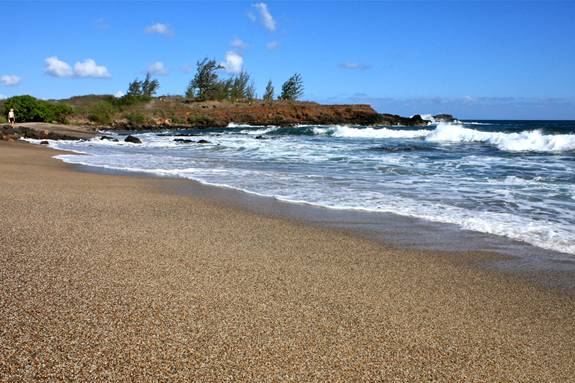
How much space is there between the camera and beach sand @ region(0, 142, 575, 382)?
2328 mm

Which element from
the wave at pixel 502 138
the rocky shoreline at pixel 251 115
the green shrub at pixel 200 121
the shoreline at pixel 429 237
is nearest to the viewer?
the shoreline at pixel 429 237

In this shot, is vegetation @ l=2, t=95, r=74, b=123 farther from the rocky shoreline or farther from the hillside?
the rocky shoreline

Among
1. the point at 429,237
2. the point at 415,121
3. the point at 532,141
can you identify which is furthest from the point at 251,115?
the point at 429,237

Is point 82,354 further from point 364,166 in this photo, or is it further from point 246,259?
point 364,166

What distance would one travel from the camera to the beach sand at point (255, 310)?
2.33 m

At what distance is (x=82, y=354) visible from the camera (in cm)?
229

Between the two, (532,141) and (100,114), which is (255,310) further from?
(100,114)

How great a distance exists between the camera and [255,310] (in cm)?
298

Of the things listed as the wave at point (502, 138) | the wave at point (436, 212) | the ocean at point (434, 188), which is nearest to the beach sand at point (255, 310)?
the wave at point (436, 212)

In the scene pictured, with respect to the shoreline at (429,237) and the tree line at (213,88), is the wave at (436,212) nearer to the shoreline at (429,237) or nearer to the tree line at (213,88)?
the shoreline at (429,237)

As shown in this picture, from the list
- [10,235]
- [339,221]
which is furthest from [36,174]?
[339,221]

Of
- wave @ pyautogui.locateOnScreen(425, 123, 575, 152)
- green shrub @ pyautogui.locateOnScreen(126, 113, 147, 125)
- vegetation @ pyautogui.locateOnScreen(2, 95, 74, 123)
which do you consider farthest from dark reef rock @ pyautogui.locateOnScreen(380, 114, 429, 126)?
vegetation @ pyautogui.locateOnScreen(2, 95, 74, 123)

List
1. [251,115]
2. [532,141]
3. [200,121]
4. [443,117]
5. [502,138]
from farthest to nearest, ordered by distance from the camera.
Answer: [443,117]
[251,115]
[200,121]
[502,138]
[532,141]

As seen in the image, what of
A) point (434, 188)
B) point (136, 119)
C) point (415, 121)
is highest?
point (136, 119)
